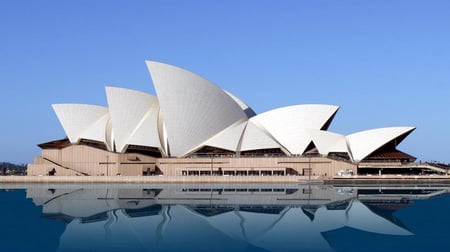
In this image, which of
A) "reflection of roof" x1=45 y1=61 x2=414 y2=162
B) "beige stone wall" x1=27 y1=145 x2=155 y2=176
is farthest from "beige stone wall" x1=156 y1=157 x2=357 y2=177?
"beige stone wall" x1=27 y1=145 x2=155 y2=176

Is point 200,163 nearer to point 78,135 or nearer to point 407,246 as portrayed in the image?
point 78,135

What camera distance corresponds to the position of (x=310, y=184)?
175ft

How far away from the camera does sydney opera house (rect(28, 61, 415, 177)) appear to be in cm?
6031

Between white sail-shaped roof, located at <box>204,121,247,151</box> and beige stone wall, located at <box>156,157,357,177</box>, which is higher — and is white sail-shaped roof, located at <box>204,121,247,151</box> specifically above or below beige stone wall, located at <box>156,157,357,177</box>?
above

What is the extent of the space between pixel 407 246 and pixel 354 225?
5029 millimetres

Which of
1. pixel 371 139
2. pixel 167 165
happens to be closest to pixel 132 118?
pixel 167 165

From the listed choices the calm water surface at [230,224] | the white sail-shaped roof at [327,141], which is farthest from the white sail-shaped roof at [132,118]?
the calm water surface at [230,224]

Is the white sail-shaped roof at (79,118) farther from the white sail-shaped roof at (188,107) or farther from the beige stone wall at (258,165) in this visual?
the white sail-shaped roof at (188,107)

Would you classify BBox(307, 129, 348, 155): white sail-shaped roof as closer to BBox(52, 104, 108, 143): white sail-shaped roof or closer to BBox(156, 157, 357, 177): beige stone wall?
BBox(156, 157, 357, 177): beige stone wall

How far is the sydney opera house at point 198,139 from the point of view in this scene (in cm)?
6031

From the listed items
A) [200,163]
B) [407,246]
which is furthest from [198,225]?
[200,163]

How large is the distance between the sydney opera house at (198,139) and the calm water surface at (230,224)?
23634 millimetres

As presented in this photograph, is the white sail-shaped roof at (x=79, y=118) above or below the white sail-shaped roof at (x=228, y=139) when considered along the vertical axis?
above

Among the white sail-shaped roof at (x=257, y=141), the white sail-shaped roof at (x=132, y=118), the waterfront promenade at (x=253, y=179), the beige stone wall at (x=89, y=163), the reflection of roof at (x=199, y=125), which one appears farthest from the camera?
the white sail-shaped roof at (x=257, y=141)
